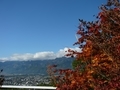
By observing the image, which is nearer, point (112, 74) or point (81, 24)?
point (112, 74)

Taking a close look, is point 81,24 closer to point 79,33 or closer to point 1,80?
point 79,33

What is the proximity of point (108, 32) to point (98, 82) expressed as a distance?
4.11ft

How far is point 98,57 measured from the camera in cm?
1078

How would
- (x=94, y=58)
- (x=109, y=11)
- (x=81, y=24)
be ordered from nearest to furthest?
1. (x=109, y=11)
2. (x=94, y=58)
3. (x=81, y=24)

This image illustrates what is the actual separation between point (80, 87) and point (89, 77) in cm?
52

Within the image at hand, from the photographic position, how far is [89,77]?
11000mm

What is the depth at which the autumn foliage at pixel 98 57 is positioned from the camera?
792cm

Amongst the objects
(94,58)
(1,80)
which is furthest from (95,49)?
(1,80)

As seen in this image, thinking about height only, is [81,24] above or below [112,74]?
above

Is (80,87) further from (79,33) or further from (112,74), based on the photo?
(112,74)

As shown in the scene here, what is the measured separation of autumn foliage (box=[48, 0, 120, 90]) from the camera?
792 centimetres

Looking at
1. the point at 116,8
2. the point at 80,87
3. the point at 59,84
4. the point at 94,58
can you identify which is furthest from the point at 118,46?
the point at 59,84

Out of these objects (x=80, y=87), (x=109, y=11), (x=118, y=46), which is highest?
(x=109, y=11)

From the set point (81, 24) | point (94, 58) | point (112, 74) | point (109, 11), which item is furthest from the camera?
point (81, 24)
